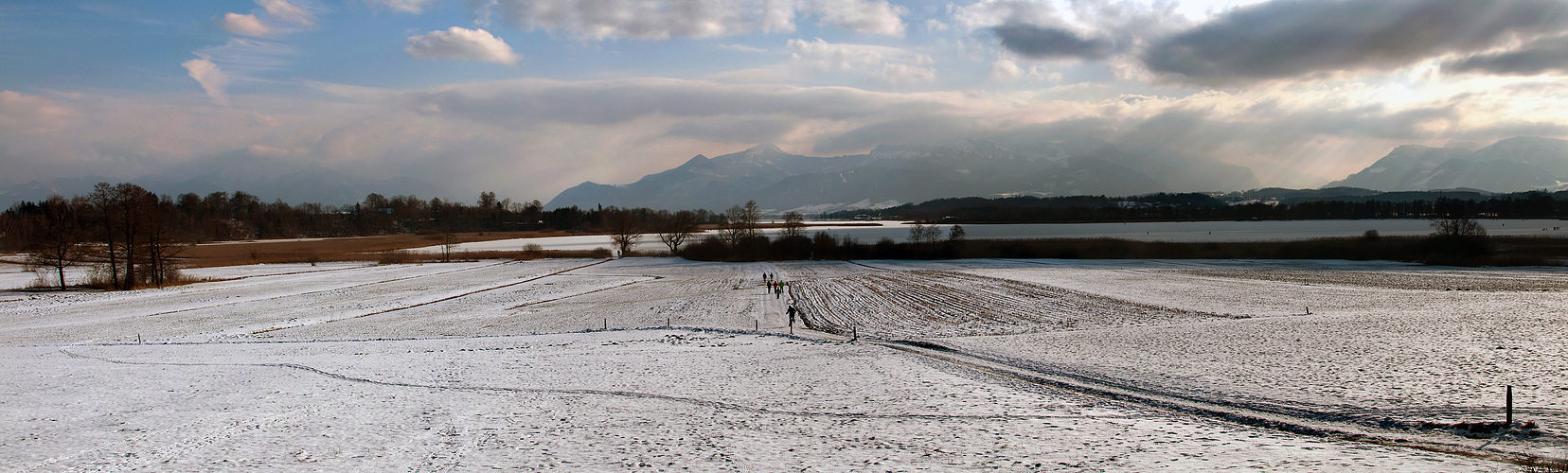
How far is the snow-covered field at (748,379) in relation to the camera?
11312mm

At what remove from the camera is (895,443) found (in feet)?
38.6

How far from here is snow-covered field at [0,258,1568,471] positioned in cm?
1131

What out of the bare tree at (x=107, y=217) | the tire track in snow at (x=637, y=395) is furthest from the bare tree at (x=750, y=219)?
the tire track in snow at (x=637, y=395)

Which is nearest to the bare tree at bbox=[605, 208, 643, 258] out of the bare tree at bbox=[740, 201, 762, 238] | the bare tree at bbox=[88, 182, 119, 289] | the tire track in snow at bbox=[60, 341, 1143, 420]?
the bare tree at bbox=[740, 201, 762, 238]

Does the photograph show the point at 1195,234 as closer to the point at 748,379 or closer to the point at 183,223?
the point at 748,379

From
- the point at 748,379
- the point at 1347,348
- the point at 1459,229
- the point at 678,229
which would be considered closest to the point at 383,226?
the point at 678,229

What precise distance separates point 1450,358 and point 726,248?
75.1 metres

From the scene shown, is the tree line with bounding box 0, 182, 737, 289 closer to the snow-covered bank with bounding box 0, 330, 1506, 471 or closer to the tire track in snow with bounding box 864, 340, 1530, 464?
the snow-covered bank with bounding box 0, 330, 1506, 471

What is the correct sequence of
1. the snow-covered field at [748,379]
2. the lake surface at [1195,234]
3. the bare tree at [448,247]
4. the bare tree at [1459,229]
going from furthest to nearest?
the lake surface at [1195,234] → the bare tree at [448,247] → the bare tree at [1459,229] → the snow-covered field at [748,379]

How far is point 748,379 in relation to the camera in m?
17.9

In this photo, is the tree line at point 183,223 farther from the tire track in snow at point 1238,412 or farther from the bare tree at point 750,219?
the tire track in snow at point 1238,412

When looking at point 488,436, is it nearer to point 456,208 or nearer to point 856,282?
point 856,282

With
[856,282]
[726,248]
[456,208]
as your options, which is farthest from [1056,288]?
[456,208]

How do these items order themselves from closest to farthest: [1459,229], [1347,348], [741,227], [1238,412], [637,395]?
[1238,412], [637,395], [1347,348], [1459,229], [741,227]
